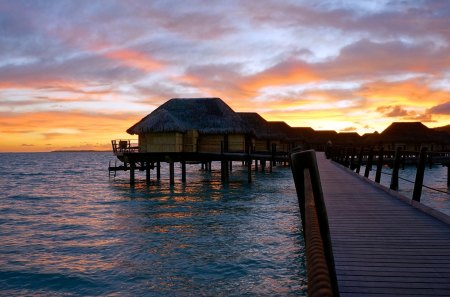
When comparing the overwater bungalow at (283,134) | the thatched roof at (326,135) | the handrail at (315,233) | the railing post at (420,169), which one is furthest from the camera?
the thatched roof at (326,135)

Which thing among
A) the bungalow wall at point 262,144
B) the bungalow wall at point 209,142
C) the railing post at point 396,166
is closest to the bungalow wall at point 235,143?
the bungalow wall at point 209,142

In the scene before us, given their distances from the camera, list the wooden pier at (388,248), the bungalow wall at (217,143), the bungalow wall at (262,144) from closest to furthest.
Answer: the wooden pier at (388,248), the bungalow wall at (217,143), the bungalow wall at (262,144)

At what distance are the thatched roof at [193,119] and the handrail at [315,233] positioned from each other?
26.2m

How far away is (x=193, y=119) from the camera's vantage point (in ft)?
111

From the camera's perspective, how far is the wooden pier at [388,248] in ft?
14.1

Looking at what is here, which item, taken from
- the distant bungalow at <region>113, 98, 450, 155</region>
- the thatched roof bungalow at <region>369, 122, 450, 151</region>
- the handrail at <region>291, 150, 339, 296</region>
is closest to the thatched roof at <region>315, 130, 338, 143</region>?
the thatched roof bungalow at <region>369, 122, 450, 151</region>

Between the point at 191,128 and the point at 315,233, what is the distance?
30067 millimetres

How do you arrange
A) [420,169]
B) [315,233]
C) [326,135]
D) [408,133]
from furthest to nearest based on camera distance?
[326,135] → [408,133] → [420,169] → [315,233]

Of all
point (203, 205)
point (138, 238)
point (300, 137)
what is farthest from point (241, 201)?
point (300, 137)

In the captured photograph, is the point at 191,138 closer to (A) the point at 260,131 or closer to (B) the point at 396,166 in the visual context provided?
(A) the point at 260,131

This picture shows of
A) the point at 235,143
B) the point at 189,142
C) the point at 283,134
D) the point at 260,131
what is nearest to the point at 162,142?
the point at 189,142

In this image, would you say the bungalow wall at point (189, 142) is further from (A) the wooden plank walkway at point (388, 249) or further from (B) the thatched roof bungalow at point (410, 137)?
(B) the thatched roof bungalow at point (410, 137)

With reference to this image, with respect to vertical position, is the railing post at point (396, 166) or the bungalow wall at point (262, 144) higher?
the bungalow wall at point (262, 144)

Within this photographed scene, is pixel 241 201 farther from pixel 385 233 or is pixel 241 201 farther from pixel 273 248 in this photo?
pixel 385 233
